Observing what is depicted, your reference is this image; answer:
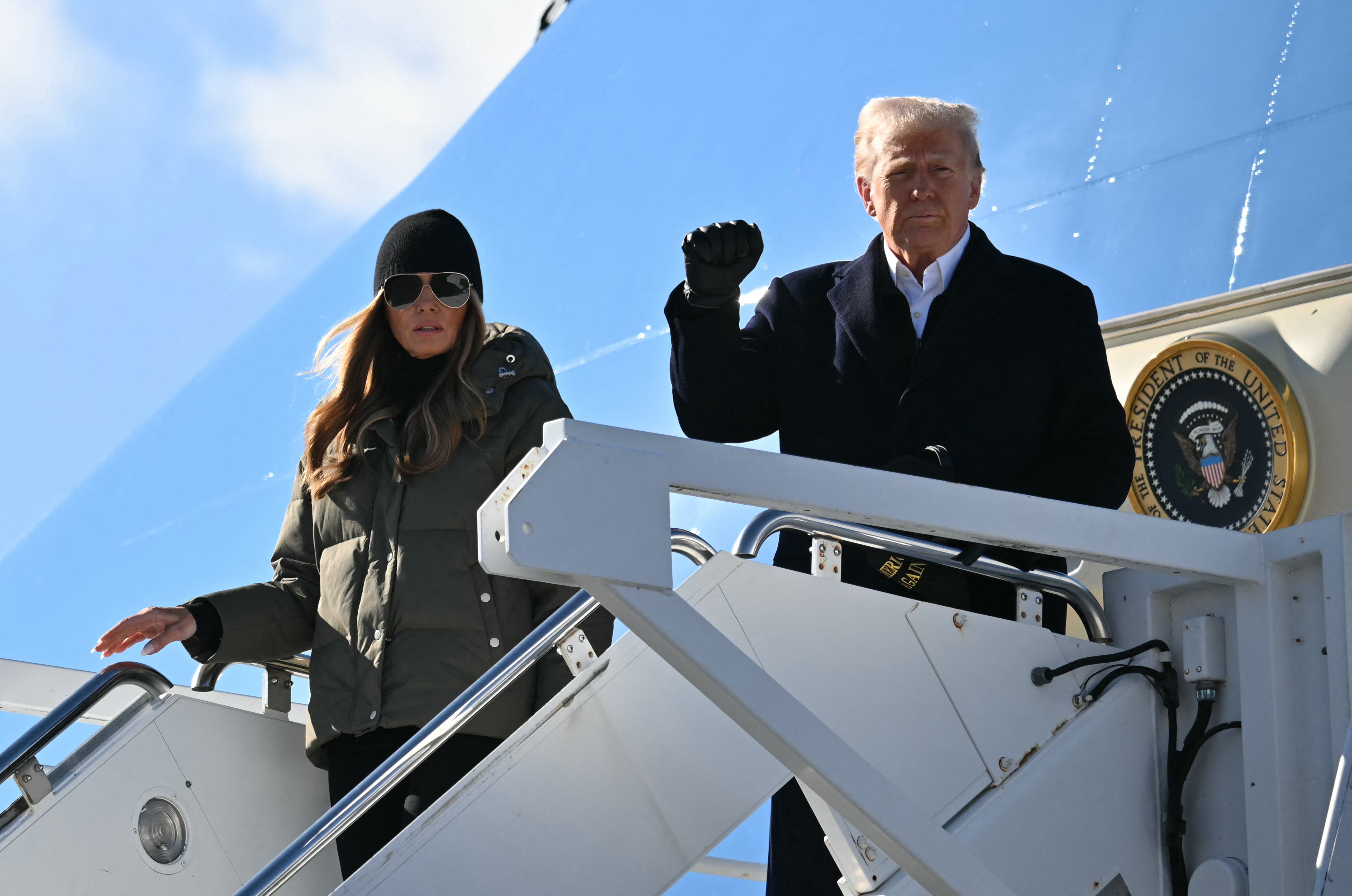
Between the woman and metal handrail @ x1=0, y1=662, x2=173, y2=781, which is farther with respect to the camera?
metal handrail @ x1=0, y1=662, x2=173, y2=781

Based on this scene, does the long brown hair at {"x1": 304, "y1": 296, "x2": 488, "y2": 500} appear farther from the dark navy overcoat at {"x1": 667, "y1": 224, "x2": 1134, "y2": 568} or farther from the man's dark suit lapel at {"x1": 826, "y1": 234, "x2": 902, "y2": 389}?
the man's dark suit lapel at {"x1": 826, "y1": 234, "x2": 902, "y2": 389}

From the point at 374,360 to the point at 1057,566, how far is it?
5.26 feet

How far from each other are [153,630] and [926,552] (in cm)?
163

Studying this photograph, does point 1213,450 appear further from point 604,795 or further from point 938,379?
point 604,795

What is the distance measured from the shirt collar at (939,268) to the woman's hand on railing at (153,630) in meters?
1.61

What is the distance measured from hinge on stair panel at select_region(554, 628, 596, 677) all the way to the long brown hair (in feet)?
1.86

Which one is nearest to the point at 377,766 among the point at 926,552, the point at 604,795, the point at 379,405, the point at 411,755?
the point at 411,755

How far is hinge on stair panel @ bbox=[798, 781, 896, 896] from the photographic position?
231 cm

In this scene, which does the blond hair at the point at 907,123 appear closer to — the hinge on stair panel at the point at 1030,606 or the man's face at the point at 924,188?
the man's face at the point at 924,188

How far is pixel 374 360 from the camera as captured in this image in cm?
325

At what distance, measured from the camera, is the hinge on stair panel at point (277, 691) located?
139 inches

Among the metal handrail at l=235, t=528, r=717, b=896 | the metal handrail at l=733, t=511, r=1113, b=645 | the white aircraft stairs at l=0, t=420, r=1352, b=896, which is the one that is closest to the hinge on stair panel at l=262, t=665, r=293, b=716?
the metal handrail at l=235, t=528, r=717, b=896

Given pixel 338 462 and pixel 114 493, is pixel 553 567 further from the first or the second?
pixel 114 493

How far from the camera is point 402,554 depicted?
299 centimetres
